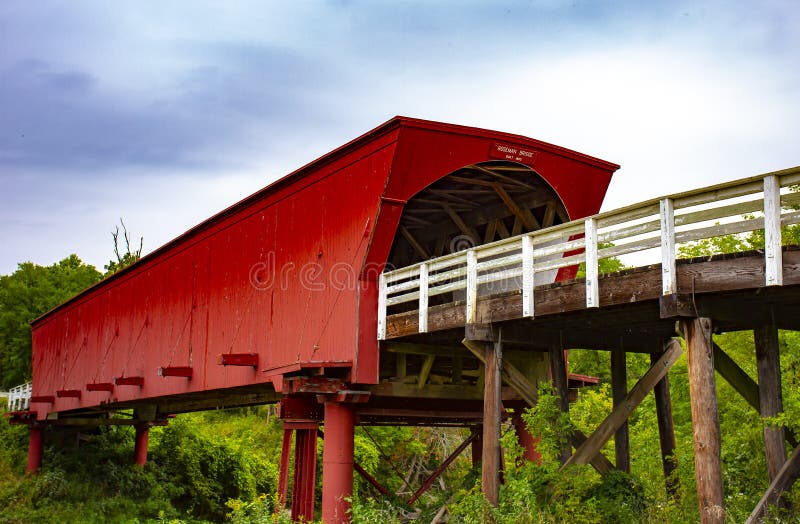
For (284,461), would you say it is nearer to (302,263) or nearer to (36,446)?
(302,263)

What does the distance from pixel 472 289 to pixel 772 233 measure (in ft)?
15.3

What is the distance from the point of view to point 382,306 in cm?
1413

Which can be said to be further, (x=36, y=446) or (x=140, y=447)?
(x=140, y=447)

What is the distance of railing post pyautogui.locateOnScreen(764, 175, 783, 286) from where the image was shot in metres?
8.46

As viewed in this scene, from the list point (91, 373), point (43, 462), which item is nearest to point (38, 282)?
point (43, 462)

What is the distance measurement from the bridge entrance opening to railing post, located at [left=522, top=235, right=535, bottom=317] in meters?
3.11

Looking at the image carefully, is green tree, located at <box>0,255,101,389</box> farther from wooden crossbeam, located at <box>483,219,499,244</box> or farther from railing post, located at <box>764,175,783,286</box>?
railing post, located at <box>764,175,783,286</box>

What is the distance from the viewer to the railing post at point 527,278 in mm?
11156

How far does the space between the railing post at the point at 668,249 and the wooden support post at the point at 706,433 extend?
1.61 feet

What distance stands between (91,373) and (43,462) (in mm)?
7513

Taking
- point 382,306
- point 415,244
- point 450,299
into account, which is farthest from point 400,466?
point 382,306

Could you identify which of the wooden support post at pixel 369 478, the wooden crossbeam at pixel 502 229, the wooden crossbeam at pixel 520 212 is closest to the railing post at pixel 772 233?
the wooden crossbeam at pixel 520 212

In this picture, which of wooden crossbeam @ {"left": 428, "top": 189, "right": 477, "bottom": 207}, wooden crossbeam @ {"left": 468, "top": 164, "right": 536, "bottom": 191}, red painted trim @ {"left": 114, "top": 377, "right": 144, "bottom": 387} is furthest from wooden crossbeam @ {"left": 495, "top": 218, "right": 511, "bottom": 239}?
red painted trim @ {"left": 114, "top": 377, "right": 144, "bottom": 387}

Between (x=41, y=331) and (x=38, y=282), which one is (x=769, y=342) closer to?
(x=41, y=331)
